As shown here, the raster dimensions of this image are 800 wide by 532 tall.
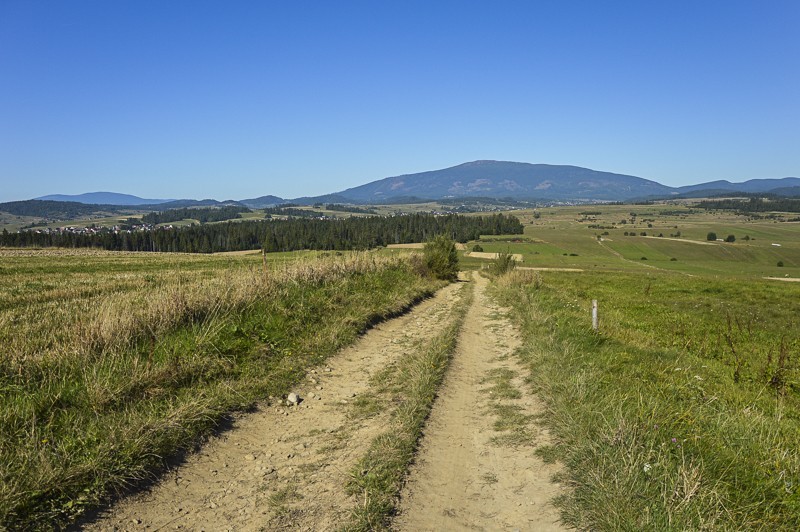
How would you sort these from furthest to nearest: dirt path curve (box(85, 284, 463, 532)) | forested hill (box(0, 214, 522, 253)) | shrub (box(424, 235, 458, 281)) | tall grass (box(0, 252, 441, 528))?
1. forested hill (box(0, 214, 522, 253))
2. shrub (box(424, 235, 458, 281))
3. tall grass (box(0, 252, 441, 528))
4. dirt path curve (box(85, 284, 463, 532))

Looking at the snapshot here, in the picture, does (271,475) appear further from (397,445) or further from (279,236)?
(279,236)

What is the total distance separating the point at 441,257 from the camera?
3238 cm

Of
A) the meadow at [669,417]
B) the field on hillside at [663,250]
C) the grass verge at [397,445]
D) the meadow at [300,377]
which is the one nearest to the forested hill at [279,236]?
the field on hillside at [663,250]

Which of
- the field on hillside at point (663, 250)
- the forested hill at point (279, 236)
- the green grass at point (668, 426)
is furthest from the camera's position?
the forested hill at point (279, 236)

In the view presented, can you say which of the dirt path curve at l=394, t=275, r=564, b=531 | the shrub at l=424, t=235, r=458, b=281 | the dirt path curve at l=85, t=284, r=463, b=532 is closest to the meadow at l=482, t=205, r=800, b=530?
the dirt path curve at l=394, t=275, r=564, b=531

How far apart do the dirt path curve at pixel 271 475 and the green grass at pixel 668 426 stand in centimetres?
227

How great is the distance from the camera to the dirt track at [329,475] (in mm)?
4289

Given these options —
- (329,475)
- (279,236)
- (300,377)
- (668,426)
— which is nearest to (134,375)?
(300,377)

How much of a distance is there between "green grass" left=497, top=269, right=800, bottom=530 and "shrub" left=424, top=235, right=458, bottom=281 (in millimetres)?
19365

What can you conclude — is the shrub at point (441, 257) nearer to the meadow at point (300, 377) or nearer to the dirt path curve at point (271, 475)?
the meadow at point (300, 377)

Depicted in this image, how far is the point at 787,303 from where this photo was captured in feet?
64.0

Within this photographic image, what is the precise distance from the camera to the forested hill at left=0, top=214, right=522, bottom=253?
117 m

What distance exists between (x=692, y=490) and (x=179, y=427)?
16.9ft

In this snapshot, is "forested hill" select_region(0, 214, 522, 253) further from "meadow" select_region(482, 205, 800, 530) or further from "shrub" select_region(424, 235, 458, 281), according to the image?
"meadow" select_region(482, 205, 800, 530)
